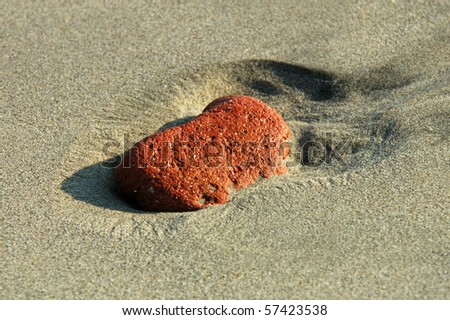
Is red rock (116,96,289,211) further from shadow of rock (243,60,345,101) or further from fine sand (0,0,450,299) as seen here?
shadow of rock (243,60,345,101)

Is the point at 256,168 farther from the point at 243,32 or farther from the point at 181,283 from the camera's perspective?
the point at 243,32

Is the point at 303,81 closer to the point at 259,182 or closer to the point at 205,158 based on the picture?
the point at 259,182

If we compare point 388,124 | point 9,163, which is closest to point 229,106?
point 388,124

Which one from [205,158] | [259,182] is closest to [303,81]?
[259,182]

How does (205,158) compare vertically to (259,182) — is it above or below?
above

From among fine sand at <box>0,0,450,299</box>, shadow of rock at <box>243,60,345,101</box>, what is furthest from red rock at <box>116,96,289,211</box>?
shadow of rock at <box>243,60,345,101</box>

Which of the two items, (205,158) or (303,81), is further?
(303,81)
